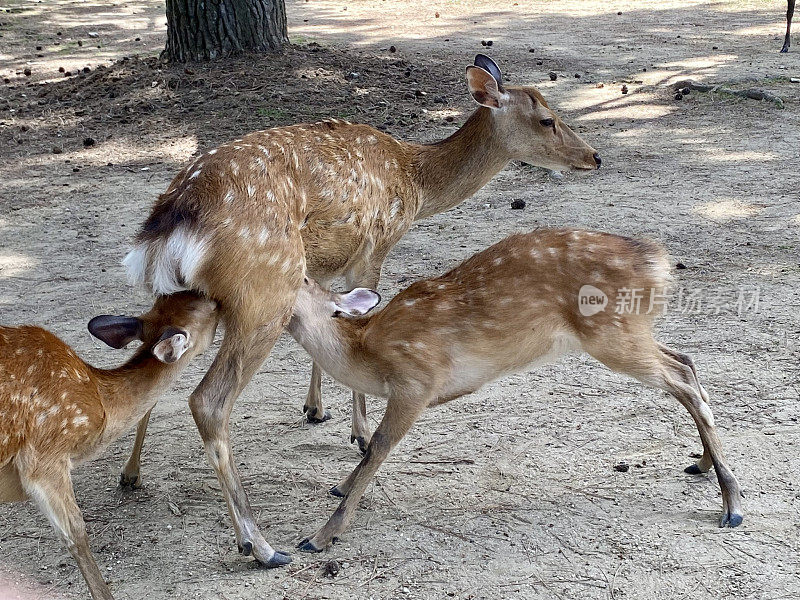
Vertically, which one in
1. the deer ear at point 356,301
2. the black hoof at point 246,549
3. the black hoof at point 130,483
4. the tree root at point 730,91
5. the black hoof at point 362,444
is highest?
the deer ear at point 356,301

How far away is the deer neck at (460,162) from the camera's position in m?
5.26

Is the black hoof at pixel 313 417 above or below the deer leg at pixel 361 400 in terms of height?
below

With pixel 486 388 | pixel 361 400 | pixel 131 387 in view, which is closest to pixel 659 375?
pixel 486 388

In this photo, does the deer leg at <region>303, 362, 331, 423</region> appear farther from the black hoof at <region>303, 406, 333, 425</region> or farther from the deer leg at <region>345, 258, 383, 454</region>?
the deer leg at <region>345, 258, 383, 454</region>

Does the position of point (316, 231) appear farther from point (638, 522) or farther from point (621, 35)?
point (621, 35)

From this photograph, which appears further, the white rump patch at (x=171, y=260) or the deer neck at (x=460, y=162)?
the deer neck at (x=460, y=162)

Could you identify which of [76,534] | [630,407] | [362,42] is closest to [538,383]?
[630,407]

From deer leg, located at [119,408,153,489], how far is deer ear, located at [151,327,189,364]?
71cm

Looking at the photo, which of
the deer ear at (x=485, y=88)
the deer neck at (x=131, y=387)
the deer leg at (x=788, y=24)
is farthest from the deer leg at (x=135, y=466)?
the deer leg at (x=788, y=24)

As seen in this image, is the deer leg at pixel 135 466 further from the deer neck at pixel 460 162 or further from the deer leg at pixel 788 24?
the deer leg at pixel 788 24

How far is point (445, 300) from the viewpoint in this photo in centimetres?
421

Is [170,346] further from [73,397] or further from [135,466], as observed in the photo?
[135,466]

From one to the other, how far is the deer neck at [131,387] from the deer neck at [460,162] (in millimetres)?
1931

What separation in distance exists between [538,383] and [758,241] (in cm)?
234
